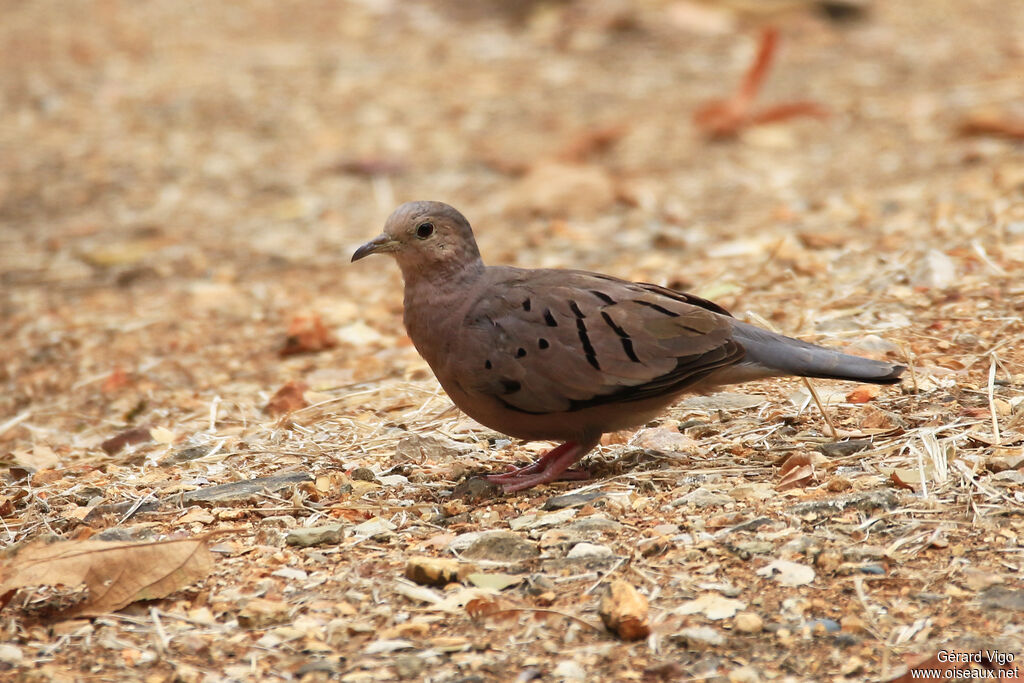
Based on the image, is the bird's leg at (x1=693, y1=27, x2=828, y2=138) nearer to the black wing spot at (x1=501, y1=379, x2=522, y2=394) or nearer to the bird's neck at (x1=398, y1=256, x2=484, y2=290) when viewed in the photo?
the bird's neck at (x1=398, y1=256, x2=484, y2=290)

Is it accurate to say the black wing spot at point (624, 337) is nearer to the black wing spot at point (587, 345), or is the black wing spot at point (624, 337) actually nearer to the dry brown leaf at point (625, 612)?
the black wing spot at point (587, 345)

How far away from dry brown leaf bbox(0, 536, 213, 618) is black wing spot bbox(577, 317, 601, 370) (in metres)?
1.31

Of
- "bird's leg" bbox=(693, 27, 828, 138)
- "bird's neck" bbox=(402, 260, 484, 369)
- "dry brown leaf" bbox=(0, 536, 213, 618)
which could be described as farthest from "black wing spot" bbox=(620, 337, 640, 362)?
"bird's leg" bbox=(693, 27, 828, 138)

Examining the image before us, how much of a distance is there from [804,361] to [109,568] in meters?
2.15

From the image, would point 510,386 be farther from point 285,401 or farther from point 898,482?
point 285,401

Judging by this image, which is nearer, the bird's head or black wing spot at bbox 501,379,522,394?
black wing spot at bbox 501,379,522,394

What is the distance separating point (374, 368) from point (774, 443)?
219cm

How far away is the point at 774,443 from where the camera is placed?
425 cm

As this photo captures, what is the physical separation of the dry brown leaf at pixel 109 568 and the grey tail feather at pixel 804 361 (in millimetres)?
1806

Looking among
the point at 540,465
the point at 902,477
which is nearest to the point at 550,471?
the point at 540,465

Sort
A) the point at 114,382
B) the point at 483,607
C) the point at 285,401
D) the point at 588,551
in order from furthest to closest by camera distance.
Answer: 1. the point at 114,382
2. the point at 285,401
3. the point at 588,551
4. the point at 483,607

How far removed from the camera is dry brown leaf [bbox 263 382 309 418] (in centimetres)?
519

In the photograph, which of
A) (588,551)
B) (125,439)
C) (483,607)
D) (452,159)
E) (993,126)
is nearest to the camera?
(483,607)

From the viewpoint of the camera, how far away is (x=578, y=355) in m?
3.96
